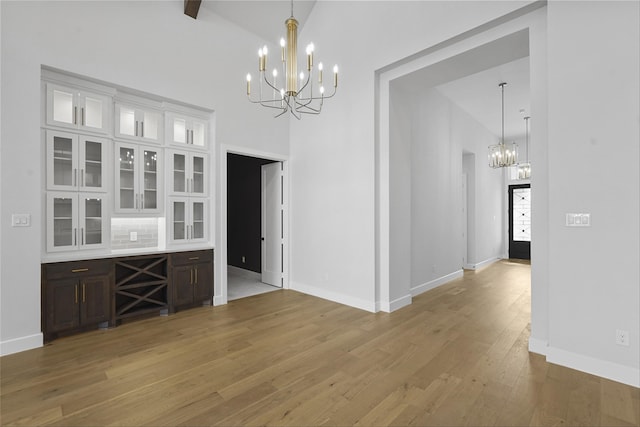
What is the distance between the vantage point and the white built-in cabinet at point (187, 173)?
4305mm

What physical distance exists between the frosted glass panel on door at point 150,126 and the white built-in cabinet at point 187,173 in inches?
11.8

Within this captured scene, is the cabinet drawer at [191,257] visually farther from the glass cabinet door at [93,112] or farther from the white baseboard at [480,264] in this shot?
the white baseboard at [480,264]

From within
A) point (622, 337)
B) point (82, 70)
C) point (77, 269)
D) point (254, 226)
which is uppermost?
point (82, 70)

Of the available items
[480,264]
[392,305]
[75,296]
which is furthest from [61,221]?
[480,264]

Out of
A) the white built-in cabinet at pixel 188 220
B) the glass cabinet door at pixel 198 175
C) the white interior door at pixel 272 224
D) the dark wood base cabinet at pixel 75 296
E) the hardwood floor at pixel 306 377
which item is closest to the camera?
the hardwood floor at pixel 306 377

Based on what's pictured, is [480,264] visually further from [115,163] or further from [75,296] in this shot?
[75,296]

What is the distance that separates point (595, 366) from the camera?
2.59 m

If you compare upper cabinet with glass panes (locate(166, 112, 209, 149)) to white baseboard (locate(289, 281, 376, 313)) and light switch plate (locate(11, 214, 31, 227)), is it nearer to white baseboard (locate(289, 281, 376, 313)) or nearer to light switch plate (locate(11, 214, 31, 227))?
light switch plate (locate(11, 214, 31, 227))

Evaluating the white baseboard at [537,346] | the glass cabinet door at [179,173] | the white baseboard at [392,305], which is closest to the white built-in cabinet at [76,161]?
the glass cabinet door at [179,173]

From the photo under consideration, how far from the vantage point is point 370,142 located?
433cm

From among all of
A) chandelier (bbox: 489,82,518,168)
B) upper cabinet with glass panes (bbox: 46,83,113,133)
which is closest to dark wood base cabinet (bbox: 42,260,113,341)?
upper cabinet with glass panes (bbox: 46,83,113,133)

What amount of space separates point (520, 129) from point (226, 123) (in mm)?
7990

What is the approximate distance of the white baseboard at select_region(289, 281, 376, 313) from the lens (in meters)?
4.34

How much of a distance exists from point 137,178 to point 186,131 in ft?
3.19
